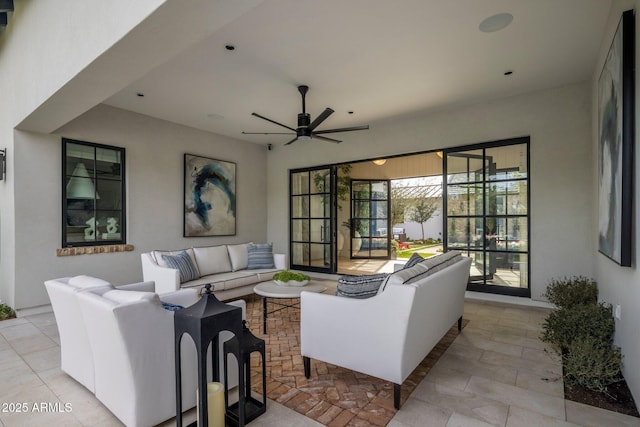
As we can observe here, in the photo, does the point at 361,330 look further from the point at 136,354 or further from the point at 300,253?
the point at 300,253

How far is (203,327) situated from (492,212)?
4588 millimetres

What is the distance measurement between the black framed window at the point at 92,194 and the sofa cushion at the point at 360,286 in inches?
165

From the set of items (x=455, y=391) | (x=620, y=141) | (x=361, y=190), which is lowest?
(x=455, y=391)

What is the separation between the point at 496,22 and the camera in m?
2.91

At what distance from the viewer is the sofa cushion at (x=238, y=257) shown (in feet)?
17.0

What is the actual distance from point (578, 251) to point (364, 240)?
524cm

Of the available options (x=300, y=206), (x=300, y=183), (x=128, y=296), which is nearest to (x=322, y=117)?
(x=128, y=296)

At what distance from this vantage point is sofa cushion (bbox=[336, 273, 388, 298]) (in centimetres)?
235

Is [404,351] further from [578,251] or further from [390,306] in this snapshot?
[578,251]

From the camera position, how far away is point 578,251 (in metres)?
4.28

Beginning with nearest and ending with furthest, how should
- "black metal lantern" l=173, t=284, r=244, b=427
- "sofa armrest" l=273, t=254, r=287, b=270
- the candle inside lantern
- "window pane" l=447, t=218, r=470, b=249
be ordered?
"black metal lantern" l=173, t=284, r=244, b=427
the candle inside lantern
"window pane" l=447, t=218, r=470, b=249
"sofa armrest" l=273, t=254, r=287, b=270

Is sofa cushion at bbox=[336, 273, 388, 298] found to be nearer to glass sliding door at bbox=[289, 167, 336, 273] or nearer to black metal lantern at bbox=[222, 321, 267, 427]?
black metal lantern at bbox=[222, 321, 267, 427]

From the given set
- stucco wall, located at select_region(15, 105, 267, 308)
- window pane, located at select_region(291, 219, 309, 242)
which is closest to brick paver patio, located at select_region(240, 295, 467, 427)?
stucco wall, located at select_region(15, 105, 267, 308)

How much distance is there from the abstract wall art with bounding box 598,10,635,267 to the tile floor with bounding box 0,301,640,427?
3.45 ft
